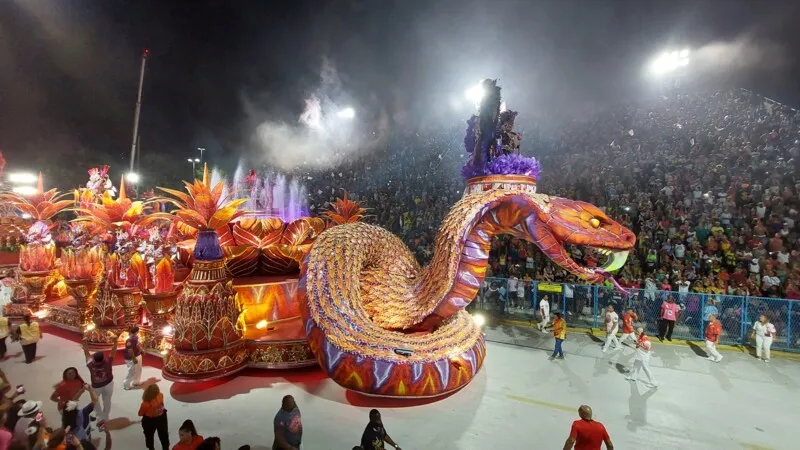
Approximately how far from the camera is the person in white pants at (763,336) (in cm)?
702

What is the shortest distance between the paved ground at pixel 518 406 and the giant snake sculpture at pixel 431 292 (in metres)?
0.48

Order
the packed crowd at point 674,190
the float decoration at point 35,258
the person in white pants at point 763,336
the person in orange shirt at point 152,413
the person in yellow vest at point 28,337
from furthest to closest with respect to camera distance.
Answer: the packed crowd at point 674,190 < the float decoration at point 35,258 < the person in white pants at point 763,336 < the person in yellow vest at point 28,337 < the person in orange shirt at point 152,413

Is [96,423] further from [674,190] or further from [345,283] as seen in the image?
[674,190]

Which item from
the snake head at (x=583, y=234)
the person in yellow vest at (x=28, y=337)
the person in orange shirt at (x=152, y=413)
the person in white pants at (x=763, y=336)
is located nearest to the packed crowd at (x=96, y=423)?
the person in orange shirt at (x=152, y=413)

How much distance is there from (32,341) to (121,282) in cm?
166

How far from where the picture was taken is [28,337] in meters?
6.61

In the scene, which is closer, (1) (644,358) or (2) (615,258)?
(2) (615,258)

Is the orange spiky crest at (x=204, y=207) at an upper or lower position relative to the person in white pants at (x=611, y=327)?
upper

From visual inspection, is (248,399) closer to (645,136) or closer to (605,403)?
(605,403)

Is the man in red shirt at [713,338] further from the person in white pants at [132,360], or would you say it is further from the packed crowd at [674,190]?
the person in white pants at [132,360]

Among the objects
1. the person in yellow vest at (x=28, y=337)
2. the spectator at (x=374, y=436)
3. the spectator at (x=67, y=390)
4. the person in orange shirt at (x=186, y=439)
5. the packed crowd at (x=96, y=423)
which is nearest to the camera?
the person in orange shirt at (x=186, y=439)

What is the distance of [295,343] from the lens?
6074 millimetres

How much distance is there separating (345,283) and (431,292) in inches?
47.8

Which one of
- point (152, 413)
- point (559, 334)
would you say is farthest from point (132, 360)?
point (559, 334)
